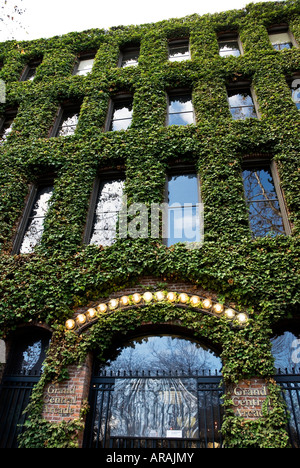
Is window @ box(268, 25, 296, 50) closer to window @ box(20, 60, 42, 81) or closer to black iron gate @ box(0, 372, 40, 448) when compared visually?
window @ box(20, 60, 42, 81)

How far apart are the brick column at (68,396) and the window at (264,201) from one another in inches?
198

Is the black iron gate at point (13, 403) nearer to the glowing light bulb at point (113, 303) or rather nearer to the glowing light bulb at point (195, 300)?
the glowing light bulb at point (113, 303)

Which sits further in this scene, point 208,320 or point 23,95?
point 23,95

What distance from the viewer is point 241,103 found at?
407 inches

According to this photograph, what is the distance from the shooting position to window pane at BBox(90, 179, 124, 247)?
8391mm

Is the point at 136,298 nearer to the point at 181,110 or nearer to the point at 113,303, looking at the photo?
the point at 113,303

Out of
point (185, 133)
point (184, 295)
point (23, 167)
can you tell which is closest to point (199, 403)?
point (184, 295)

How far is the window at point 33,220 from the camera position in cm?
870

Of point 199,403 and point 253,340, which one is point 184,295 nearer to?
point 253,340

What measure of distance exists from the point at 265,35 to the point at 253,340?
35.4 feet

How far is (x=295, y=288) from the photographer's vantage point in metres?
6.33

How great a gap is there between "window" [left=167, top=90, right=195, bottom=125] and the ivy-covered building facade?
0.06 meters
